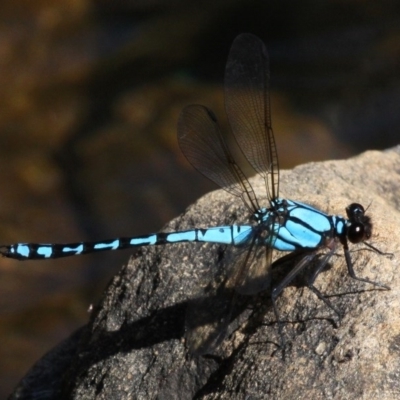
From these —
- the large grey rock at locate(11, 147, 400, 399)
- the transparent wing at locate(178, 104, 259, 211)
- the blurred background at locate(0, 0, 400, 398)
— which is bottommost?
the large grey rock at locate(11, 147, 400, 399)

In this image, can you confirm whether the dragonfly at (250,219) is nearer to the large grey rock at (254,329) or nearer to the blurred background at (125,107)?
the large grey rock at (254,329)

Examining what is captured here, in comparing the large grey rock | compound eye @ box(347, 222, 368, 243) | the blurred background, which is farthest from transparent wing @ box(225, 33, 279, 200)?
the blurred background

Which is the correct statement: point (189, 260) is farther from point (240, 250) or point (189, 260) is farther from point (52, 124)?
point (52, 124)

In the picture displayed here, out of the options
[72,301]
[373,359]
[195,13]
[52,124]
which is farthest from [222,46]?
[373,359]

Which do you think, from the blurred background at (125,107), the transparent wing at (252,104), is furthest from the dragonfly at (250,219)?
the blurred background at (125,107)

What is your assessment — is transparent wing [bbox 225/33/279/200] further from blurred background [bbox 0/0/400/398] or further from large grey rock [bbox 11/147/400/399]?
blurred background [bbox 0/0/400/398]

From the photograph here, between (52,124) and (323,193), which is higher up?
(52,124)

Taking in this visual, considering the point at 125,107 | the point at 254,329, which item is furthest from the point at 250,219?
the point at 125,107
